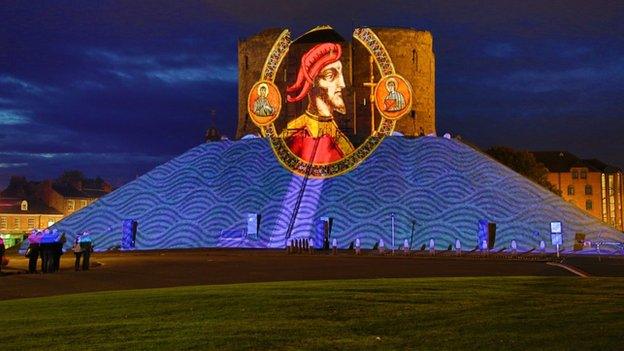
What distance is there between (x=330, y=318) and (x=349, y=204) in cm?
3467

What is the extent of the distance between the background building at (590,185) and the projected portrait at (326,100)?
47603 millimetres

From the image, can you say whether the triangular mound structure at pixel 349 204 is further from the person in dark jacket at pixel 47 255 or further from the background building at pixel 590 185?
the background building at pixel 590 185

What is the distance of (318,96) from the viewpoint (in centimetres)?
5703

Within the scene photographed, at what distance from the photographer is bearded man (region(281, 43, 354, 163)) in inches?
2144

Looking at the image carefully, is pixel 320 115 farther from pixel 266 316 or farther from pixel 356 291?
pixel 266 316

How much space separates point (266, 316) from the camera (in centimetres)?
1291

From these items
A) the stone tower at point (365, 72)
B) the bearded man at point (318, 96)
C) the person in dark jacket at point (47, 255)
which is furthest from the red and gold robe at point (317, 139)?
the person in dark jacket at point (47, 255)

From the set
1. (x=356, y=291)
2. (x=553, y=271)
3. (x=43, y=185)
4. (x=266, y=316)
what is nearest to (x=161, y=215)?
(x=553, y=271)

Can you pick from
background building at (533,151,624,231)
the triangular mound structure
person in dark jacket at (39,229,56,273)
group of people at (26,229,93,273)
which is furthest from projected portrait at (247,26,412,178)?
background building at (533,151,624,231)

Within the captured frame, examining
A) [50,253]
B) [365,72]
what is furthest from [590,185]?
[50,253]

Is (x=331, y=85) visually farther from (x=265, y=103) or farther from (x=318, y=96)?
(x=265, y=103)

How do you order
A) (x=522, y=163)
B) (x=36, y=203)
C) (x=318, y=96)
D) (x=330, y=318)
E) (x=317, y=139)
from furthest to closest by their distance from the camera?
(x=36, y=203), (x=522, y=163), (x=318, y=96), (x=317, y=139), (x=330, y=318)

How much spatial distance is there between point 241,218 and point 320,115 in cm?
1243

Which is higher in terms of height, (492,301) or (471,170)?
(471,170)
